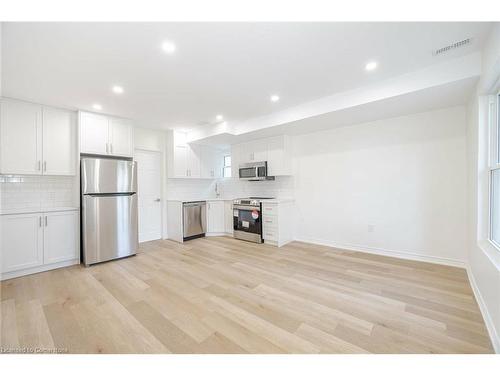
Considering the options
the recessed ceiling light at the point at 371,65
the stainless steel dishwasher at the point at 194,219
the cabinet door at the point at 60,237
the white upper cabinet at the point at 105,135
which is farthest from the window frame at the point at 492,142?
the cabinet door at the point at 60,237

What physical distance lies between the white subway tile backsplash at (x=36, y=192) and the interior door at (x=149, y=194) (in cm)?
123

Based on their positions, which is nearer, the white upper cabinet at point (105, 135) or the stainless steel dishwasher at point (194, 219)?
the white upper cabinet at point (105, 135)

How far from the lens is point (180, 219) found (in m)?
4.66

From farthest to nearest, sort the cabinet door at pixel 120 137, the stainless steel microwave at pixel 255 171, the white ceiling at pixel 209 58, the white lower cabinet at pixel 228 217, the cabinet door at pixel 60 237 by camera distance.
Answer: the white lower cabinet at pixel 228 217
the stainless steel microwave at pixel 255 171
the cabinet door at pixel 120 137
the cabinet door at pixel 60 237
the white ceiling at pixel 209 58

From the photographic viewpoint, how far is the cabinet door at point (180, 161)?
492 cm

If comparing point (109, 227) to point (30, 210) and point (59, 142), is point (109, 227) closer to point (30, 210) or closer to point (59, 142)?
point (30, 210)

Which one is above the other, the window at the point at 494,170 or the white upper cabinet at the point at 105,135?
the white upper cabinet at the point at 105,135

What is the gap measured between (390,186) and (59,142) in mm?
5520

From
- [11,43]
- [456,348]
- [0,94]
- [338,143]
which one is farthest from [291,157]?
[0,94]

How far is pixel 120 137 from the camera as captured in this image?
3898 mm

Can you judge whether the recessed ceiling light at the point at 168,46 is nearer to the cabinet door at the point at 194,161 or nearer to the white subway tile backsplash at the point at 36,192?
the white subway tile backsplash at the point at 36,192

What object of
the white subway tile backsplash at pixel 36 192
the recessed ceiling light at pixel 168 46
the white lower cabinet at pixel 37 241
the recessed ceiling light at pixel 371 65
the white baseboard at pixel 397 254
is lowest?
the white baseboard at pixel 397 254

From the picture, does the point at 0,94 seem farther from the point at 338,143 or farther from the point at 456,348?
the point at 456,348

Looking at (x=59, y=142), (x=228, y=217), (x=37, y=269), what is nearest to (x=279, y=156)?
(x=228, y=217)
